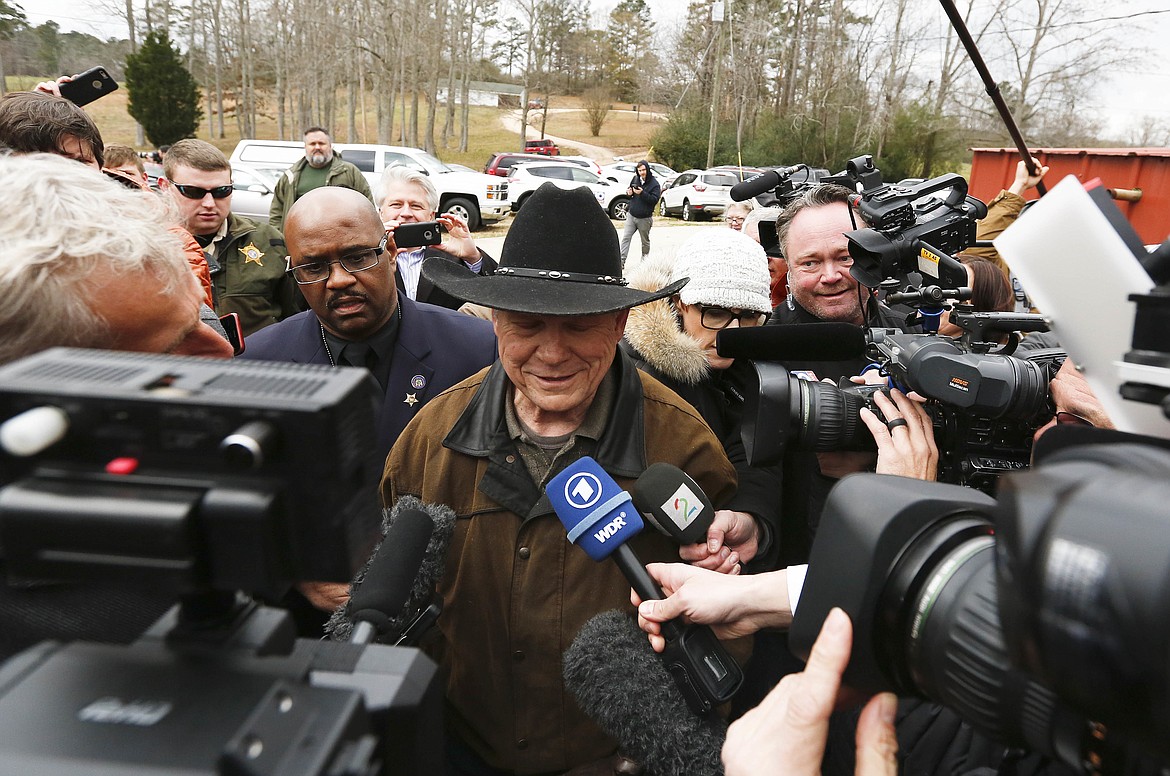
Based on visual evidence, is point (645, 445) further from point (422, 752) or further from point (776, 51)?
point (776, 51)

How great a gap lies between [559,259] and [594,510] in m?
0.71

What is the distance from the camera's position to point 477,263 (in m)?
4.43

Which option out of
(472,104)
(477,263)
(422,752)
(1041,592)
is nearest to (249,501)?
(422,752)

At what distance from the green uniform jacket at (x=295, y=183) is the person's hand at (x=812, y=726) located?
19.7 ft

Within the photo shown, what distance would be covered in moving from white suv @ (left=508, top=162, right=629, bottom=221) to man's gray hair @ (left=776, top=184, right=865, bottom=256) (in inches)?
682

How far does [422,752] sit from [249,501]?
1.13ft

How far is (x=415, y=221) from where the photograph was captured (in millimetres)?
4449

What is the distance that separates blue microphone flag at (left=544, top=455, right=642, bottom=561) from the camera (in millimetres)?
1528

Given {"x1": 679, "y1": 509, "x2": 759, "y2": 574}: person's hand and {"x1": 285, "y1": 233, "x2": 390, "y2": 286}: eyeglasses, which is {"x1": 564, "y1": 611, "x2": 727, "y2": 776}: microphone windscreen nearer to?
{"x1": 679, "y1": 509, "x2": 759, "y2": 574}: person's hand

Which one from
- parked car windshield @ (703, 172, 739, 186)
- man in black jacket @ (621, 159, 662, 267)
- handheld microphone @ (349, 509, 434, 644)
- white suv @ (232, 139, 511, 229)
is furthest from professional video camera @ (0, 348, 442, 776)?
parked car windshield @ (703, 172, 739, 186)

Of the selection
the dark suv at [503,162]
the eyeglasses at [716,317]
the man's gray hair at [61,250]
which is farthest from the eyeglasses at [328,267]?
the dark suv at [503,162]

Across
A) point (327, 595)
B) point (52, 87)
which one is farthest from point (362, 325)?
point (52, 87)

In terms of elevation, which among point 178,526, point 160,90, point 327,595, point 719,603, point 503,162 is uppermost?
point 160,90

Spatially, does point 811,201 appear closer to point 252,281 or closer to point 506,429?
point 506,429
